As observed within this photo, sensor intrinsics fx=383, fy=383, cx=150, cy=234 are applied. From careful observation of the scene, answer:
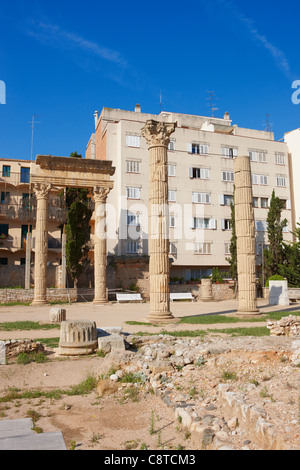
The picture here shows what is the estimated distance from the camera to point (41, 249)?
24.4 meters

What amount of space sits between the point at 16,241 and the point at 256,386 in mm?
33632

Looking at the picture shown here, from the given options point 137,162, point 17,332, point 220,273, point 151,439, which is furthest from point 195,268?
point 151,439

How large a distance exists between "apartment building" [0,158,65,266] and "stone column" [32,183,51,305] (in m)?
10.2

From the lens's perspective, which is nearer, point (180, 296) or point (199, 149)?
point (180, 296)

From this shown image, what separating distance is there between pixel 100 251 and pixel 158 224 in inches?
389

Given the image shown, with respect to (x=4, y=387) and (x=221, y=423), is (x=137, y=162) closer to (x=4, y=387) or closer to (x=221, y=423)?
(x=4, y=387)

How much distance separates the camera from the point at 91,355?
31.4 feet

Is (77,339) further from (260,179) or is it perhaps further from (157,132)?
(260,179)

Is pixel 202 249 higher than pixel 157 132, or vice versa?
pixel 157 132

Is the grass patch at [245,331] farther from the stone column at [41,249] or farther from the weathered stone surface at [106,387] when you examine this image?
the stone column at [41,249]

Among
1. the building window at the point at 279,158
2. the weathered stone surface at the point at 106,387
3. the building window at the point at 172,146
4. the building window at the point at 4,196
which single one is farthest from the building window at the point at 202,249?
the weathered stone surface at the point at 106,387

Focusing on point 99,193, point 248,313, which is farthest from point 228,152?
point 248,313

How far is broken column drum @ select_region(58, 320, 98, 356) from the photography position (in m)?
9.51

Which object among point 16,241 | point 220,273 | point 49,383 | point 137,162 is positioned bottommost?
point 49,383
